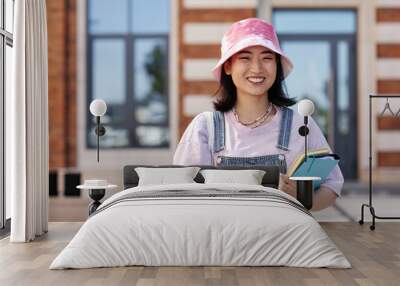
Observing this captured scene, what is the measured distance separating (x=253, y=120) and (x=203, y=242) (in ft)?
5.34

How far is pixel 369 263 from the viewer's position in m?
3.83

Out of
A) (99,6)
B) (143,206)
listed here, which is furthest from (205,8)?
(143,206)

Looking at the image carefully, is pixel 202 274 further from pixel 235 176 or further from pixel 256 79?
pixel 256 79

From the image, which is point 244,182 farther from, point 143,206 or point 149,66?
point 149,66

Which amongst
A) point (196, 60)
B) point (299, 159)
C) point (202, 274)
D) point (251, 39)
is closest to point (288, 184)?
point (299, 159)

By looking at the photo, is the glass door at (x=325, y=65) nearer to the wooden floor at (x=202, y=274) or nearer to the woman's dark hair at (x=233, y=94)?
the woman's dark hair at (x=233, y=94)

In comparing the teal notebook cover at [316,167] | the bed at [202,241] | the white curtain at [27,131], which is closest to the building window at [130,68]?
the white curtain at [27,131]

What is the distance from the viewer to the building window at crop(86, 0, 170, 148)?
29.0 ft

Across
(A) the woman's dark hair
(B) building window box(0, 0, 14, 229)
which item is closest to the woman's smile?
(A) the woman's dark hair

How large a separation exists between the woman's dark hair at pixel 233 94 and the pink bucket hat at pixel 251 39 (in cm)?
9

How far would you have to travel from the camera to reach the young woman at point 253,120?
4.79 meters

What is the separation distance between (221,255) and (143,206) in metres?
0.53

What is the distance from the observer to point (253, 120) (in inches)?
195

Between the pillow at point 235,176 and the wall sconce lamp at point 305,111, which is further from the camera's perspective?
the wall sconce lamp at point 305,111
